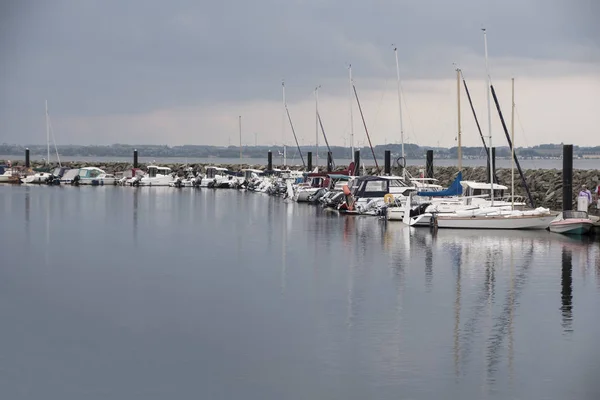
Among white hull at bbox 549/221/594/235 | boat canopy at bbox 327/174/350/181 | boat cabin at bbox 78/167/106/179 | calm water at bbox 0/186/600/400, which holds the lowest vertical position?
calm water at bbox 0/186/600/400

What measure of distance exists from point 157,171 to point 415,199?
209 ft

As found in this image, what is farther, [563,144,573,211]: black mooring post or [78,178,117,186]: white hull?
[78,178,117,186]: white hull

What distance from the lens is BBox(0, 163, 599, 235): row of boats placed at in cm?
4716

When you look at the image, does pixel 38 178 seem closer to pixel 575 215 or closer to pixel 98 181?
pixel 98 181

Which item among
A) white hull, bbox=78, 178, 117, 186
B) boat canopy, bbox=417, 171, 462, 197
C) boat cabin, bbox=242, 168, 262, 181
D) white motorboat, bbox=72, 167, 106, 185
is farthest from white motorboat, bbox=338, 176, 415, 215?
white motorboat, bbox=72, 167, 106, 185

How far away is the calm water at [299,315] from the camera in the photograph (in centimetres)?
2044

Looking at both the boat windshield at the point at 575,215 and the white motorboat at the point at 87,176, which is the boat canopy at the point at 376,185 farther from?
the white motorboat at the point at 87,176

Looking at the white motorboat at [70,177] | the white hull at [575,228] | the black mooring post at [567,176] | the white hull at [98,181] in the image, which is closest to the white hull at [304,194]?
the black mooring post at [567,176]

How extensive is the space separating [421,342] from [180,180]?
81.4m

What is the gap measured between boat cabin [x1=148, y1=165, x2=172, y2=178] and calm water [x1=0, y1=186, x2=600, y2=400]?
60.1 metres

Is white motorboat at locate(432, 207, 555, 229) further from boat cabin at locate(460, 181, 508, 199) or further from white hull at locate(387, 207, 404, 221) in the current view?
white hull at locate(387, 207, 404, 221)

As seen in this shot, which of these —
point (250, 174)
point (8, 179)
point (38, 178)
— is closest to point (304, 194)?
point (250, 174)

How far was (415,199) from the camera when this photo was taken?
5394 centimetres

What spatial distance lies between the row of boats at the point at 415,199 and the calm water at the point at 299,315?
3.10 feet
